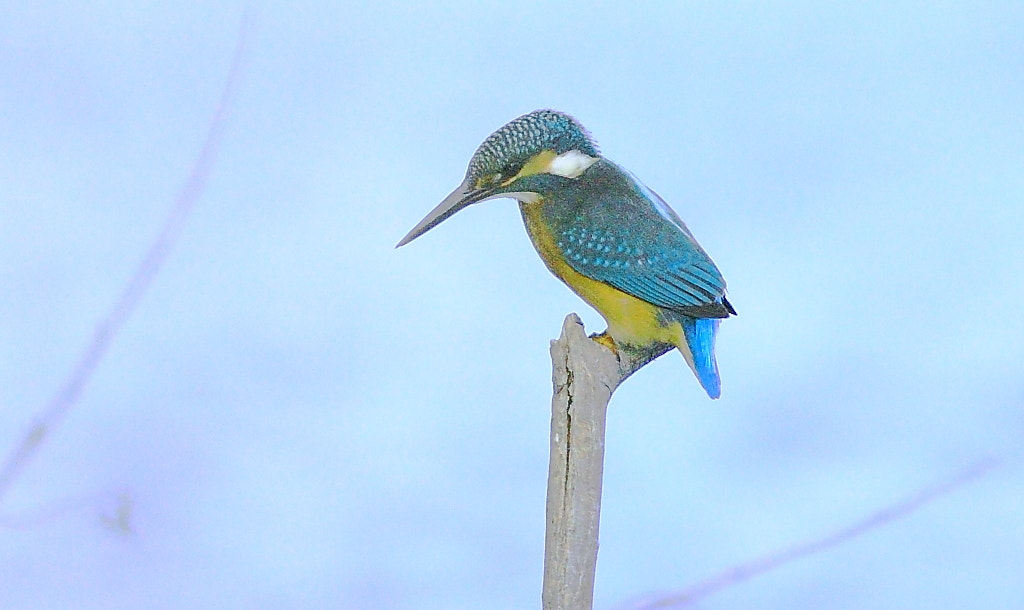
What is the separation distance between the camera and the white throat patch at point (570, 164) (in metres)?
0.94

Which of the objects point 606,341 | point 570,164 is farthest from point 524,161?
point 606,341

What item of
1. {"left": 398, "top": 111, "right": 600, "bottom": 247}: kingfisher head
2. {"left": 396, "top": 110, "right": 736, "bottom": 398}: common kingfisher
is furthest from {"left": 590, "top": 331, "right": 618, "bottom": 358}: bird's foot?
{"left": 398, "top": 111, "right": 600, "bottom": 247}: kingfisher head

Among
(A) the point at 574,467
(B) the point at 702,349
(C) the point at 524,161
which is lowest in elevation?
(A) the point at 574,467

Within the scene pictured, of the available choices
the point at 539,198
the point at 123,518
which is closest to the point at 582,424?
the point at 539,198

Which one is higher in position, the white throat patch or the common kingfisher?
the white throat patch

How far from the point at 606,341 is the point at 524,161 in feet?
0.52

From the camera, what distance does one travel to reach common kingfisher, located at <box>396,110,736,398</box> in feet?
3.02

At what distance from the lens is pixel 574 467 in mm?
874

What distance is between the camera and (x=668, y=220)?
96 cm

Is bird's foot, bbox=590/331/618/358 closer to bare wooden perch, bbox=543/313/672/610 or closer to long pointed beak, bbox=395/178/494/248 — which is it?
bare wooden perch, bbox=543/313/672/610

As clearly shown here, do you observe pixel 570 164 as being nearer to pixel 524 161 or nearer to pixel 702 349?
pixel 524 161

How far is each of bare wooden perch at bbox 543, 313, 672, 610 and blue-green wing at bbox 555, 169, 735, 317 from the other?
0.18 ft

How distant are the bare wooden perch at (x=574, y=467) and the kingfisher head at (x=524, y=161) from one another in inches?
4.9

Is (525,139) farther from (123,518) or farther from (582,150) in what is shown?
(123,518)
